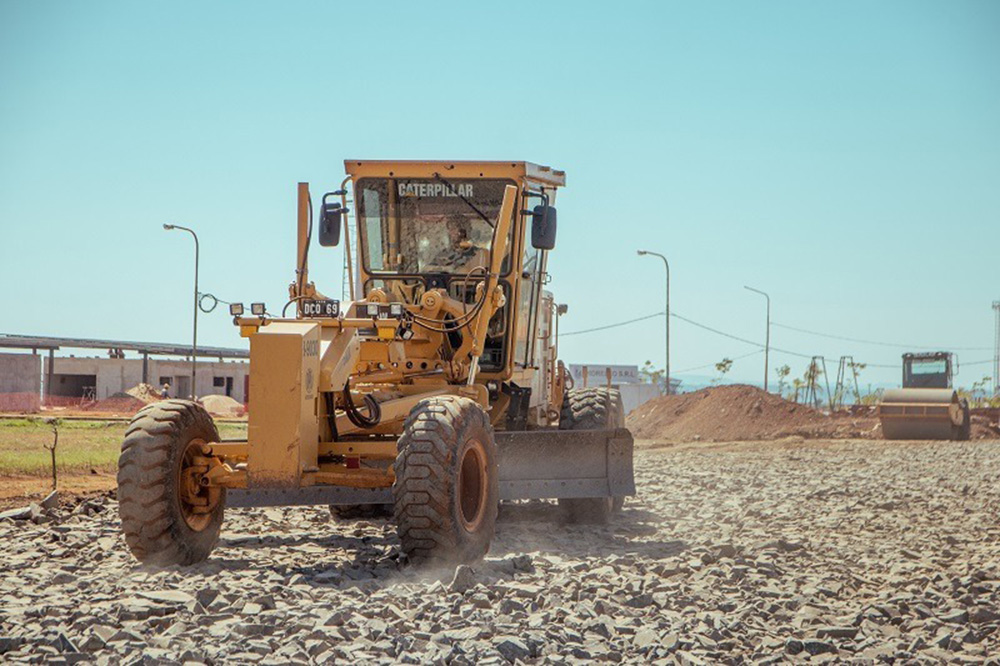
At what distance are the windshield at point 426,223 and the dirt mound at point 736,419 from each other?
28.1m

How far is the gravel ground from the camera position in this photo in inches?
298

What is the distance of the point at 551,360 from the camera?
15.9 m

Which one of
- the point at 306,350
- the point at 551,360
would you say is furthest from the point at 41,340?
the point at 306,350

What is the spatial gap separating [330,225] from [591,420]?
13.1ft

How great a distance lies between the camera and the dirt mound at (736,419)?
41438 mm

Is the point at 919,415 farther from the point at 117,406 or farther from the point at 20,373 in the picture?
the point at 20,373

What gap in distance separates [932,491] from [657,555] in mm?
8376

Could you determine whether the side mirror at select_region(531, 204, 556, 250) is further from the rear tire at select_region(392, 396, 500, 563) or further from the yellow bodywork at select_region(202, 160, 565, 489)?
the rear tire at select_region(392, 396, 500, 563)

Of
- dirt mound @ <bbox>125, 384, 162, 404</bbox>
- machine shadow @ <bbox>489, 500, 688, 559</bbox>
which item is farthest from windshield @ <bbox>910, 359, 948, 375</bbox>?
dirt mound @ <bbox>125, 384, 162, 404</bbox>

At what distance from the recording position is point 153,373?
239 ft

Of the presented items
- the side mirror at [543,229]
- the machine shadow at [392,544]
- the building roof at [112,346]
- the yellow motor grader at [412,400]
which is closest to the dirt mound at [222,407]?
the building roof at [112,346]

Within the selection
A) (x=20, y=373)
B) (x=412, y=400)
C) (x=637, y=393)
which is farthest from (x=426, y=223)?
(x=637, y=393)

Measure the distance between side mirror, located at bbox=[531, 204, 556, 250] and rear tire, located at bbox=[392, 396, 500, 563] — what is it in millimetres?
2711

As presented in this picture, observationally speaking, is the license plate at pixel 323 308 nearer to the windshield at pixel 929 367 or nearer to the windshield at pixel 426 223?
the windshield at pixel 426 223
